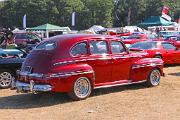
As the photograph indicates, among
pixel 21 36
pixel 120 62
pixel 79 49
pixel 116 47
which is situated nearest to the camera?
pixel 79 49

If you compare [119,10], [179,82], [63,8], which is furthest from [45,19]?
[179,82]

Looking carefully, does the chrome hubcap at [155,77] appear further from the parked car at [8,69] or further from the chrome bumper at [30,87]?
the parked car at [8,69]

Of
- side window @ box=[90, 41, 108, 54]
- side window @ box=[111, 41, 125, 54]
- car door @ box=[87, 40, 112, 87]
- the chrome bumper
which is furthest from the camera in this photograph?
side window @ box=[111, 41, 125, 54]

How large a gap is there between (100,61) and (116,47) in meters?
0.91

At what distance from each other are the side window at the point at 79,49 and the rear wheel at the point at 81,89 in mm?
660

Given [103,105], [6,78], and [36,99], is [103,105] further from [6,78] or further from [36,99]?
[6,78]

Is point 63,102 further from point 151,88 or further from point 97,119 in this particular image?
point 151,88

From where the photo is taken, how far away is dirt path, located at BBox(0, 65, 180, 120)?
892cm

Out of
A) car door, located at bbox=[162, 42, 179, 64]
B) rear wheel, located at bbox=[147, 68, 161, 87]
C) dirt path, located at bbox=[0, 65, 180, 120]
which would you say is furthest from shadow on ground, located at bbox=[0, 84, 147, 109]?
car door, located at bbox=[162, 42, 179, 64]

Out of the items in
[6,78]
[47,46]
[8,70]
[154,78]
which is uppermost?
[47,46]

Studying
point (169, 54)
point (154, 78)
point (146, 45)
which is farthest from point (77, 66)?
Result: point (169, 54)

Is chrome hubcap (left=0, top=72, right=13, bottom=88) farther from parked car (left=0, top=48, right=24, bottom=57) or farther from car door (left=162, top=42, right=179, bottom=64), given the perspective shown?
car door (left=162, top=42, right=179, bottom=64)

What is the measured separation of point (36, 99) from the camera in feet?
36.6

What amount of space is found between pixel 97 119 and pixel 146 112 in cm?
120
